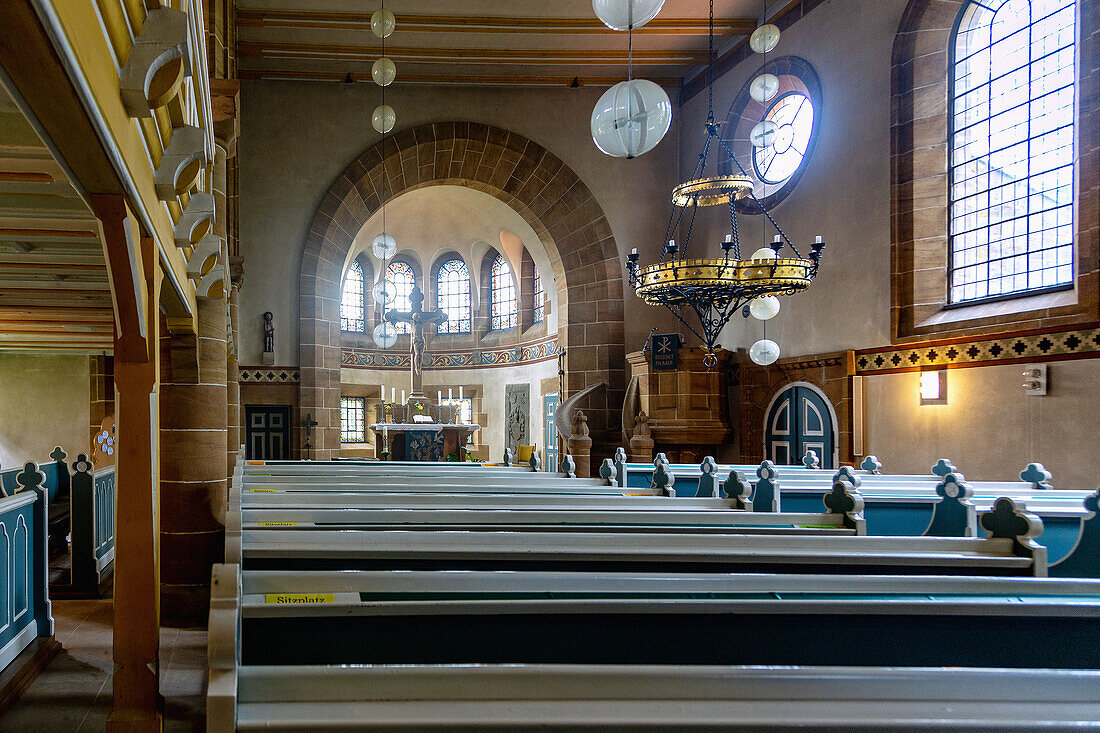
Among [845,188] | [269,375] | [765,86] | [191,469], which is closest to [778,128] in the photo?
[765,86]

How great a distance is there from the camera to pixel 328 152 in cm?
1102

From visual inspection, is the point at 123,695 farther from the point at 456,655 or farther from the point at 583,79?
the point at 583,79

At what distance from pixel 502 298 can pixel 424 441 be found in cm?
749

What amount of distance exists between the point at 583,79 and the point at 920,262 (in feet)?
19.7

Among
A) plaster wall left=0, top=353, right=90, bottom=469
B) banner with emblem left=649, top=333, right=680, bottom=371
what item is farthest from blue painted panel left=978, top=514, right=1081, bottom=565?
plaster wall left=0, top=353, right=90, bottom=469

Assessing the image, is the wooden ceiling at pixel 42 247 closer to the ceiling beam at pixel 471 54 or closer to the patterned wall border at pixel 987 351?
the ceiling beam at pixel 471 54

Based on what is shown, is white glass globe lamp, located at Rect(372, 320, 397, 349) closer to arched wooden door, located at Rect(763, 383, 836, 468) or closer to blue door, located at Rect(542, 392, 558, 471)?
blue door, located at Rect(542, 392, 558, 471)

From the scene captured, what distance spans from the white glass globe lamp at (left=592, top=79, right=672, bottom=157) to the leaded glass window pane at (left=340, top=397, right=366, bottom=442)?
534 inches

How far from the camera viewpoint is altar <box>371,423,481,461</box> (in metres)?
10.4

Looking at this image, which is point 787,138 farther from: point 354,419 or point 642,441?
point 354,419

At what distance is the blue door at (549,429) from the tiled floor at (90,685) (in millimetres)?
9494

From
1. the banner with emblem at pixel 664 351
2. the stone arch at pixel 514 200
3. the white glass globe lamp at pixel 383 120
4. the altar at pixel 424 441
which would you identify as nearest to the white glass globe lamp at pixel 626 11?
the white glass globe lamp at pixel 383 120

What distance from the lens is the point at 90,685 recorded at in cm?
362

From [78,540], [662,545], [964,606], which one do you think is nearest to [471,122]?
[78,540]
